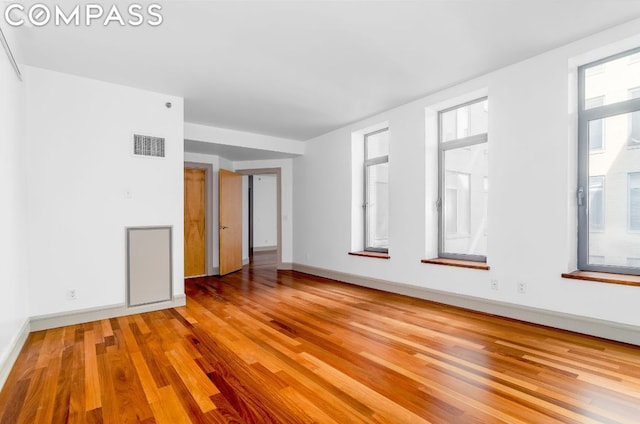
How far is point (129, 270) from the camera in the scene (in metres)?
3.90

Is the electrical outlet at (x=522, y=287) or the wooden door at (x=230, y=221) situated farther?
the wooden door at (x=230, y=221)

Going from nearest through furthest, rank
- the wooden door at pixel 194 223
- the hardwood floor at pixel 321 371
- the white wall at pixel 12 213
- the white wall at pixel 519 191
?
the hardwood floor at pixel 321 371 → the white wall at pixel 12 213 → the white wall at pixel 519 191 → the wooden door at pixel 194 223

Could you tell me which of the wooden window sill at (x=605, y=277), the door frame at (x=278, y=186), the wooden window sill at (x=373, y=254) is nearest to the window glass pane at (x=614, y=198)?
the wooden window sill at (x=605, y=277)

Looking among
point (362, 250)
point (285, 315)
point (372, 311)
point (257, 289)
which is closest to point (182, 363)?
point (285, 315)

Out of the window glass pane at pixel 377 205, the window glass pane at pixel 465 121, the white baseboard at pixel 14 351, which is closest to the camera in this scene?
the white baseboard at pixel 14 351

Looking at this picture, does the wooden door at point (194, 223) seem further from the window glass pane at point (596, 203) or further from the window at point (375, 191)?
the window glass pane at point (596, 203)

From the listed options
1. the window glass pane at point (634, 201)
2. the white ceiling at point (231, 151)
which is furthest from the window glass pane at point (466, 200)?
the white ceiling at point (231, 151)

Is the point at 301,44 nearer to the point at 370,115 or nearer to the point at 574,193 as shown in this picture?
the point at 370,115

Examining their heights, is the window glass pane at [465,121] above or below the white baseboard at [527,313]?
above

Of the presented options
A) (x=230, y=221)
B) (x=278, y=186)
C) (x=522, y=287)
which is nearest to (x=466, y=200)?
(x=522, y=287)

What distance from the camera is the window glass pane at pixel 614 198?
2.91 m

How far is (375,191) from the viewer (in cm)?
576

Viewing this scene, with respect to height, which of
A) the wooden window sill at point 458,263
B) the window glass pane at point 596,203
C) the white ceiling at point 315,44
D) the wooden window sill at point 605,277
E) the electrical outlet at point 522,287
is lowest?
the electrical outlet at point 522,287

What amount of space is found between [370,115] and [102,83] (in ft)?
12.1
